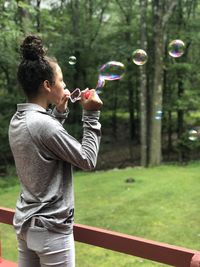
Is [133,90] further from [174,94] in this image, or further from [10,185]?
[10,185]

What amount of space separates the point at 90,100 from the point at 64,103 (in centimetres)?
25

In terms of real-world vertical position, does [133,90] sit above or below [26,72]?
below

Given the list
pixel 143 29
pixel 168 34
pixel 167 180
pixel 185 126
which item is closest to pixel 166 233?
pixel 167 180

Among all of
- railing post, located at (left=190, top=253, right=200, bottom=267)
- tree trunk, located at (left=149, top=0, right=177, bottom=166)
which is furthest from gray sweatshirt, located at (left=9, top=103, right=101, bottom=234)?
tree trunk, located at (left=149, top=0, right=177, bottom=166)

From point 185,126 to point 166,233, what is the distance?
12.3 meters

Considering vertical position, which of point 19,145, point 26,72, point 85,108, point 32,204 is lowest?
point 32,204

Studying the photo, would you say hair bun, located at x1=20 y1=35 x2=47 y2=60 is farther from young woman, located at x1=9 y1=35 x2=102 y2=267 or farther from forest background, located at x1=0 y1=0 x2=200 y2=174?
forest background, located at x1=0 y1=0 x2=200 y2=174

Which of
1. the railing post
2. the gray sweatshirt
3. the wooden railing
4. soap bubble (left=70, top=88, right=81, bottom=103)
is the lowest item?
the wooden railing

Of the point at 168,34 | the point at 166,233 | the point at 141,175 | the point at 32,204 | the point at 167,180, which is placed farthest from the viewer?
the point at 168,34

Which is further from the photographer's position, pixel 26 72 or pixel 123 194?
pixel 123 194

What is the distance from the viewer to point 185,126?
18281 mm

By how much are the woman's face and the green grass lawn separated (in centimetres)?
363

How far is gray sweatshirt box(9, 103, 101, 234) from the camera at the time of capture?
1.91 meters

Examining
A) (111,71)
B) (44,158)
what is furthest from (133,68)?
(44,158)
